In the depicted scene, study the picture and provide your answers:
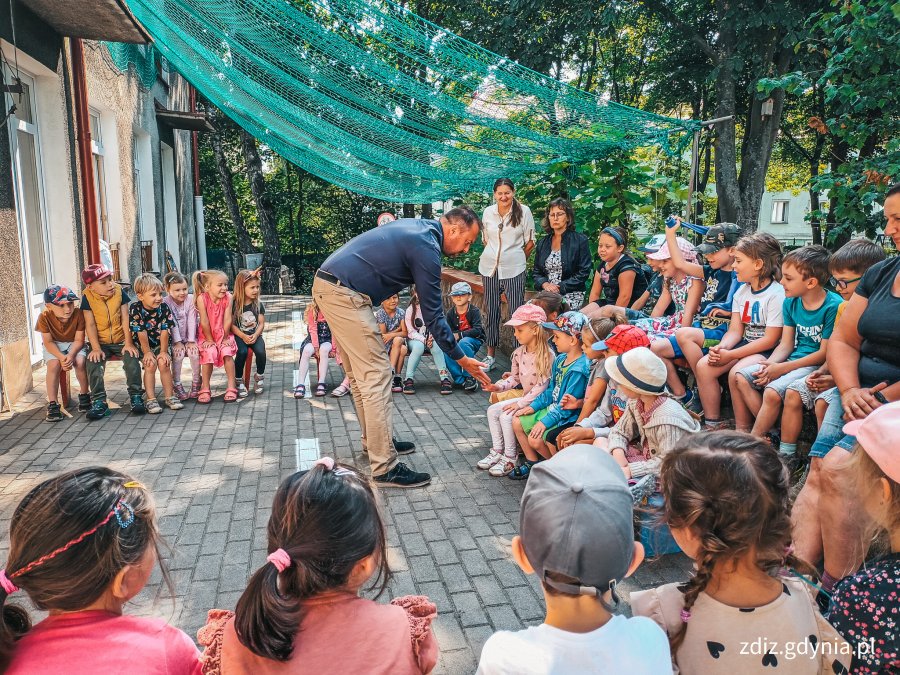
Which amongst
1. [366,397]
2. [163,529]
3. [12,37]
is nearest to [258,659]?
[163,529]

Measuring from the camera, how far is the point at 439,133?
641 cm

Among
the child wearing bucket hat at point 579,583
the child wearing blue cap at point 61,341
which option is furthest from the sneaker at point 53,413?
the child wearing bucket hat at point 579,583

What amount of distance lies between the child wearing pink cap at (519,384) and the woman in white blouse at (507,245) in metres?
2.25

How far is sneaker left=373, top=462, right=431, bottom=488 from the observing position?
4.23 m

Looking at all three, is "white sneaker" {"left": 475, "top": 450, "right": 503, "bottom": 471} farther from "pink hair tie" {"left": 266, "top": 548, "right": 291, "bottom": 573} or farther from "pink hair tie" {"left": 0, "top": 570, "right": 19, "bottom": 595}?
"pink hair tie" {"left": 0, "top": 570, "right": 19, "bottom": 595}

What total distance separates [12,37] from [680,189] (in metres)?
6.86

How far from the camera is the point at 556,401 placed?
4297 mm

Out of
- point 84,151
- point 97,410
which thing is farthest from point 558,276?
point 84,151

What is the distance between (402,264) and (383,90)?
2.66m

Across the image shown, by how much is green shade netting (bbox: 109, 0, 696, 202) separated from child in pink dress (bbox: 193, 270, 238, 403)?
172cm

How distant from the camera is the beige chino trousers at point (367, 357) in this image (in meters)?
4.21

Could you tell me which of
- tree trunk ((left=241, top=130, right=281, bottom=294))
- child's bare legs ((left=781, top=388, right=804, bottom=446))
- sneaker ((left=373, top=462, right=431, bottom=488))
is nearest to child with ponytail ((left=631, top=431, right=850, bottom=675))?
child's bare legs ((left=781, top=388, right=804, bottom=446))

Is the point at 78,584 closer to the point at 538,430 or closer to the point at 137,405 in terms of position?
the point at 538,430

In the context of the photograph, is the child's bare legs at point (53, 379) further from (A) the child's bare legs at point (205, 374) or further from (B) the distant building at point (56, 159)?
(A) the child's bare legs at point (205, 374)
